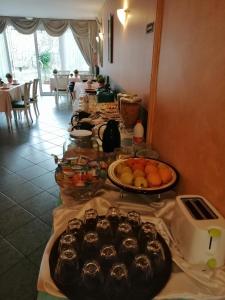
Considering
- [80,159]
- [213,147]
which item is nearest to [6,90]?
[80,159]

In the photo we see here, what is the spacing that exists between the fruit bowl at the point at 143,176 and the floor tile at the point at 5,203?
1337mm

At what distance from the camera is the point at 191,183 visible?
2.92 feet

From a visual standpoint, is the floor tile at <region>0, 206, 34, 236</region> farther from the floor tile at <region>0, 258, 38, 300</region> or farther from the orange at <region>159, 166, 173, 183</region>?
the orange at <region>159, 166, 173, 183</region>

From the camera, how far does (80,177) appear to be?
97 cm

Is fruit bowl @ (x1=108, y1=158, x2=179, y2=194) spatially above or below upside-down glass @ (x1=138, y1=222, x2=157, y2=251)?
above

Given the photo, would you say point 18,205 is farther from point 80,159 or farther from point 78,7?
point 78,7

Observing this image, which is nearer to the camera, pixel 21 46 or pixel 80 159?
pixel 80 159

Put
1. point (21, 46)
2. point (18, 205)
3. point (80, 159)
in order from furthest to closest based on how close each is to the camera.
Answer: point (21, 46), point (18, 205), point (80, 159)

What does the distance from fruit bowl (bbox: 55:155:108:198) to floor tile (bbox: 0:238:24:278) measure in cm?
81

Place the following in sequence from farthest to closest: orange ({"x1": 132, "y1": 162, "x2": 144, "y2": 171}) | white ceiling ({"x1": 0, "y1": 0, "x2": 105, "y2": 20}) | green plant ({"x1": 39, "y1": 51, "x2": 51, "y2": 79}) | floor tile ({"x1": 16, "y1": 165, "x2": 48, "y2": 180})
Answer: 1. green plant ({"x1": 39, "y1": 51, "x2": 51, "y2": 79})
2. white ceiling ({"x1": 0, "y1": 0, "x2": 105, "y2": 20})
3. floor tile ({"x1": 16, "y1": 165, "x2": 48, "y2": 180})
4. orange ({"x1": 132, "y1": 162, "x2": 144, "y2": 171})

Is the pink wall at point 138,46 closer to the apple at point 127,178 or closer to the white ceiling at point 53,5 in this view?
the apple at point 127,178

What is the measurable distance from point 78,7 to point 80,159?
196 inches

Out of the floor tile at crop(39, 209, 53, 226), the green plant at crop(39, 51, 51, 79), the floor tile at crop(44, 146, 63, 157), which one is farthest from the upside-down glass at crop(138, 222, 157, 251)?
the green plant at crop(39, 51, 51, 79)

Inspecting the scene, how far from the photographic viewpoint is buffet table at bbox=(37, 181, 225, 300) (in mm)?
564
